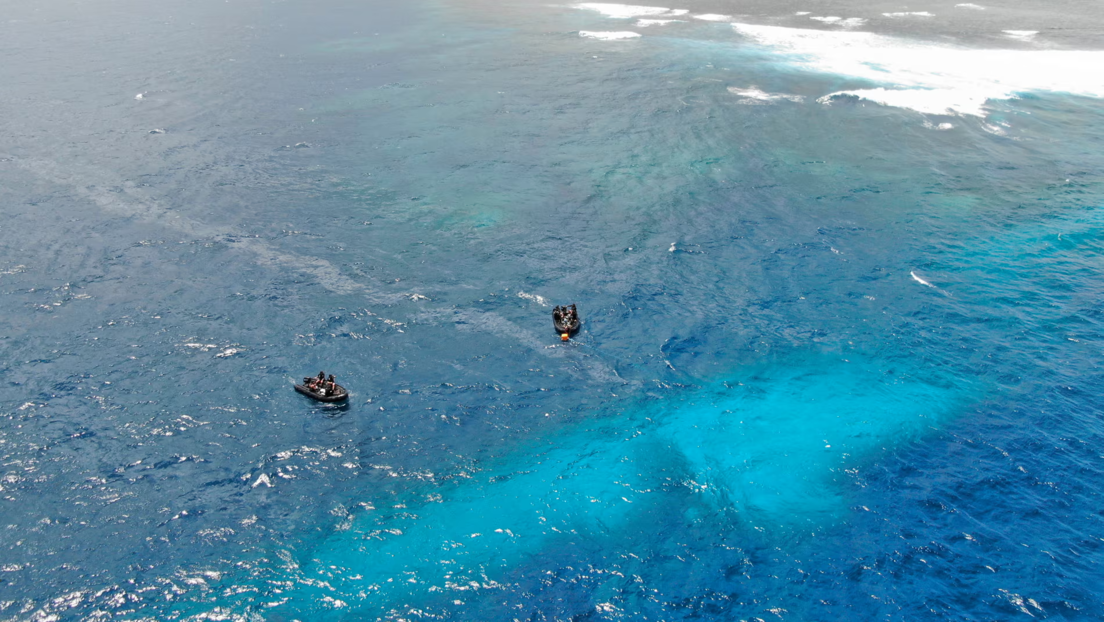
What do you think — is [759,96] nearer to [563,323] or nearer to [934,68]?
[934,68]

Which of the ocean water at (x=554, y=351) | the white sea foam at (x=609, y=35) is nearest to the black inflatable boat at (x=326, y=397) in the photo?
the ocean water at (x=554, y=351)

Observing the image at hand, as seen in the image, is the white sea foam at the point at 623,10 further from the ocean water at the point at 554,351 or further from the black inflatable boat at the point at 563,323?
the black inflatable boat at the point at 563,323

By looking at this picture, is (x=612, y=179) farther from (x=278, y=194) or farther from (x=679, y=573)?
(x=679, y=573)

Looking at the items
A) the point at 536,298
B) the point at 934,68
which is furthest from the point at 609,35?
the point at 536,298

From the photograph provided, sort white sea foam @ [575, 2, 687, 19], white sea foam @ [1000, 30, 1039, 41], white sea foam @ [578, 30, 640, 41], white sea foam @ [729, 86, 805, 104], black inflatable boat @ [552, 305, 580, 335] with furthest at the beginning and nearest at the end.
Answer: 1. white sea foam @ [575, 2, 687, 19]
2. white sea foam @ [578, 30, 640, 41]
3. white sea foam @ [1000, 30, 1039, 41]
4. white sea foam @ [729, 86, 805, 104]
5. black inflatable boat @ [552, 305, 580, 335]

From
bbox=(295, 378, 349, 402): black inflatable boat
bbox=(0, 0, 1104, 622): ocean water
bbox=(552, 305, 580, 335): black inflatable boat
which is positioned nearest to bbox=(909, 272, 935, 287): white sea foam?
bbox=(0, 0, 1104, 622): ocean water

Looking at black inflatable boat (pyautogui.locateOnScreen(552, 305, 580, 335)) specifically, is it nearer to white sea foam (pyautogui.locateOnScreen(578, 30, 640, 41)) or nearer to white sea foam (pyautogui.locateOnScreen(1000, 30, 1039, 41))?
white sea foam (pyautogui.locateOnScreen(578, 30, 640, 41))
